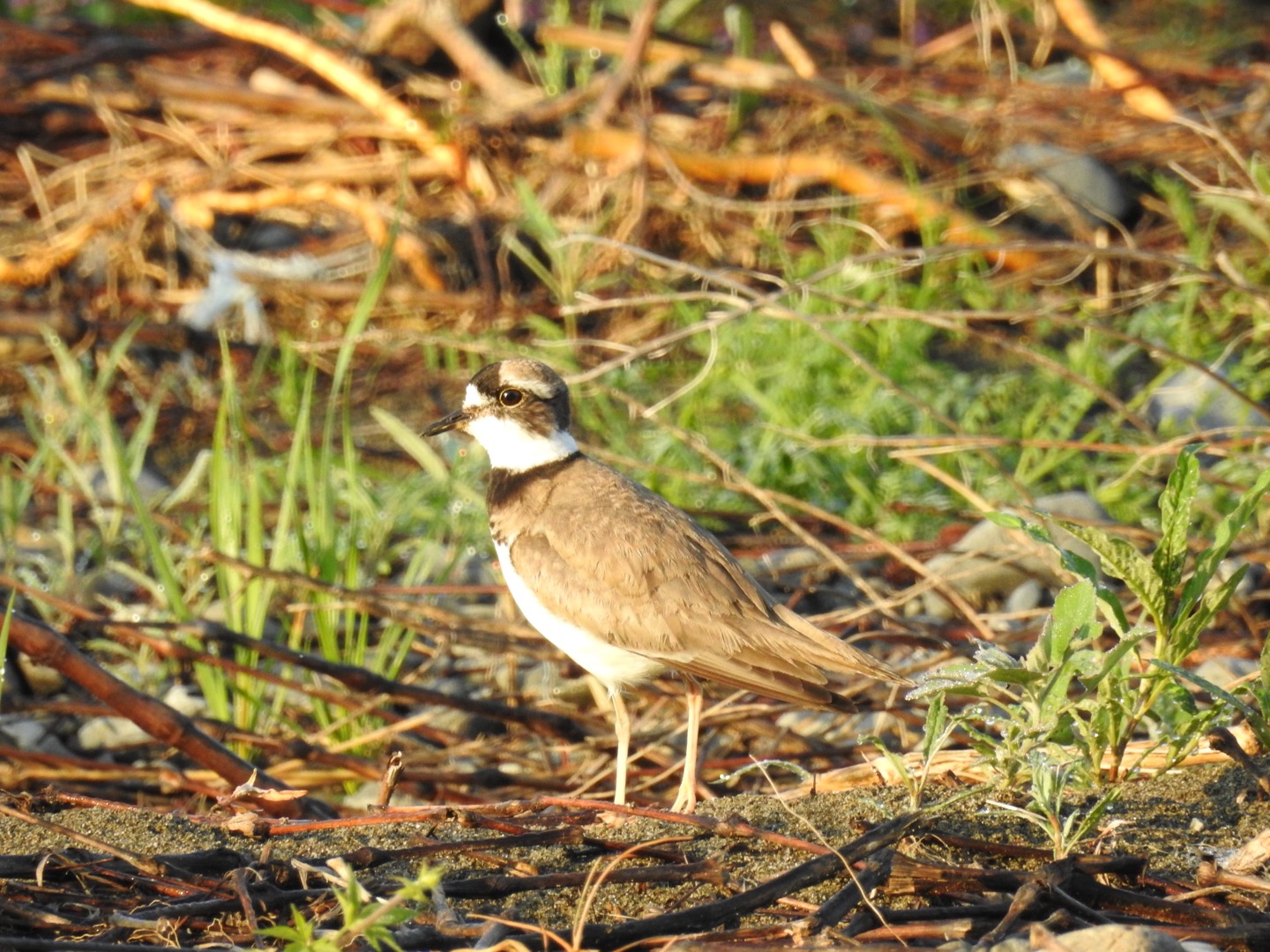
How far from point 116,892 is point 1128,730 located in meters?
2.15

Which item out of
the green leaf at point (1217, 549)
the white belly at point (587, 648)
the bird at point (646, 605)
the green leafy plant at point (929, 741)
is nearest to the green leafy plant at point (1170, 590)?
the green leaf at point (1217, 549)

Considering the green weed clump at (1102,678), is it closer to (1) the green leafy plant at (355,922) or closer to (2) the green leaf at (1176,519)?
(2) the green leaf at (1176,519)

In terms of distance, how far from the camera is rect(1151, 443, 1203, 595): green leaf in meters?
3.30

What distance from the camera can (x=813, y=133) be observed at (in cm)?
866

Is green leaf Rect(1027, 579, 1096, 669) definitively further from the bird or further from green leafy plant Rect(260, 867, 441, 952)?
green leafy plant Rect(260, 867, 441, 952)

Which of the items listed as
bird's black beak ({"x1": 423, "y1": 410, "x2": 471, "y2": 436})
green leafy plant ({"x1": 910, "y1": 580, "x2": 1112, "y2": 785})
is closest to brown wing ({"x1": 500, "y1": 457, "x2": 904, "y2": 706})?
bird's black beak ({"x1": 423, "y1": 410, "x2": 471, "y2": 436})

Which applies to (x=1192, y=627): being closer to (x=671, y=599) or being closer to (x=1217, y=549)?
(x=1217, y=549)

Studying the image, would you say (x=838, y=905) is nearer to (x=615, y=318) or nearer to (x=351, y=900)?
(x=351, y=900)

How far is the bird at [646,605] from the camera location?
A: 3857mm

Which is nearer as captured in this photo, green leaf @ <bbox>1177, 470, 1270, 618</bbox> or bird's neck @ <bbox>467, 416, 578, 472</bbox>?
green leaf @ <bbox>1177, 470, 1270, 618</bbox>

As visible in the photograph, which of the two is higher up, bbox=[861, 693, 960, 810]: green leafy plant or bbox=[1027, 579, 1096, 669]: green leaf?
bbox=[1027, 579, 1096, 669]: green leaf

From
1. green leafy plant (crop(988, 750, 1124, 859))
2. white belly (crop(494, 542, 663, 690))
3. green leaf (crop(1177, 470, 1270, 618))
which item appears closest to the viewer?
green leafy plant (crop(988, 750, 1124, 859))

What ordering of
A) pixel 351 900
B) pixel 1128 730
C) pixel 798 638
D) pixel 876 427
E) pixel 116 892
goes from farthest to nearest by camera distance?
pixel 876 427
pixel 798 638
pixel 1128 730
pixel 116 892
pixel 351 900

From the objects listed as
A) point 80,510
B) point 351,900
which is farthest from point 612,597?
point 80,510
